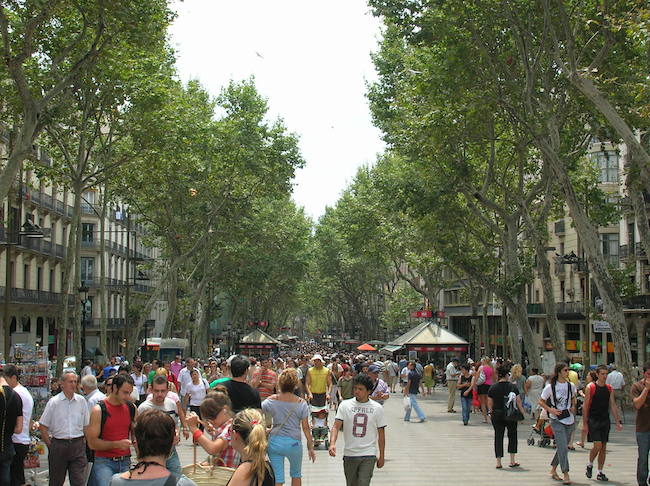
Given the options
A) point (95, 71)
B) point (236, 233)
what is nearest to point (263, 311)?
point (236, 233)

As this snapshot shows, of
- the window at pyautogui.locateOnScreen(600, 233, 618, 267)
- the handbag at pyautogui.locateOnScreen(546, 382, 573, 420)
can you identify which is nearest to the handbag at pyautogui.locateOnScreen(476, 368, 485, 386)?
the handbag at pyautogui.locateOnScreen(546, 382, 573, 420)

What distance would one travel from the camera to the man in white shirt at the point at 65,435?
9.11 m

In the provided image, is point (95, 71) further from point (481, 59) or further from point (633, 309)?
point (633, 309)

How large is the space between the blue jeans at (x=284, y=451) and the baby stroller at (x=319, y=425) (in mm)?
6999

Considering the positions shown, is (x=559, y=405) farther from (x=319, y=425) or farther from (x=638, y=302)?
(x=638, y=302)

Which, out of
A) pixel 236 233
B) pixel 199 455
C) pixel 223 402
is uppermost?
pixel 236 233

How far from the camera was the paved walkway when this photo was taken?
464 inches

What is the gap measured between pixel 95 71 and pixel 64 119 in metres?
5.29

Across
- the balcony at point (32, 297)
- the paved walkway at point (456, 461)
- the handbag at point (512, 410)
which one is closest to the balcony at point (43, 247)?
the balcony at point (32, 297)

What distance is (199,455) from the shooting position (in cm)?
1470

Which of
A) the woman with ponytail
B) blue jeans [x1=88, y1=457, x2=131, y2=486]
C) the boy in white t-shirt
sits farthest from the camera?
the boy in white t-shirt

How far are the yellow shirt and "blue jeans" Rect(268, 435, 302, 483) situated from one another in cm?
713

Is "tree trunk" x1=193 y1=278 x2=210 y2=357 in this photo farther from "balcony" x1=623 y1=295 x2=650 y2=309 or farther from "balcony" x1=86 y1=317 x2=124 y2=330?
"balcony" x1=623 y1=295 x2=650 y2=309

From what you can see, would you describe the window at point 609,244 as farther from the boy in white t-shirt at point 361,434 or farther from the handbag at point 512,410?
the boy in white t-shirt at point 361,434
